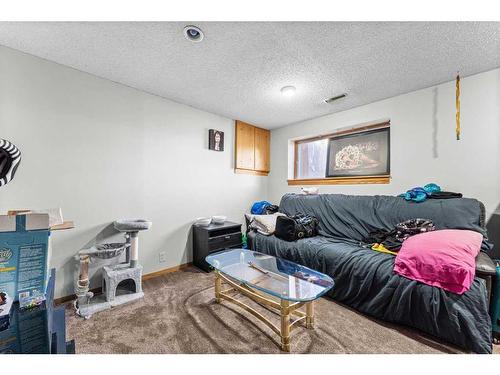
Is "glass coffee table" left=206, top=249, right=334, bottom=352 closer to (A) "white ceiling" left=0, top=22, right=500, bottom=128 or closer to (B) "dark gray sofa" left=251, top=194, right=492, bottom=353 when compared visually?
(B) "dark gray sofa" left=251, top=194, right=492, bottom=353

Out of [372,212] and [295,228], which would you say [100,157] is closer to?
[295,228]

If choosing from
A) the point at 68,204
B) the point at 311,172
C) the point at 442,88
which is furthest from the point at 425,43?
the point at 68,204

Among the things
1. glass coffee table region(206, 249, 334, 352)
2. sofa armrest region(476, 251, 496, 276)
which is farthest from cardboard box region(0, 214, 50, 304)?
sofa armrest region(476, 251, 496, 276)

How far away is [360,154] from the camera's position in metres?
3.02

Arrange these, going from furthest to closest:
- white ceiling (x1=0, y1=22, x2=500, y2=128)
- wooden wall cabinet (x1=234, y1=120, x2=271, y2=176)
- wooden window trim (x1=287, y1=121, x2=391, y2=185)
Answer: wooden wall cabinet (x1=234, y1=120, x2=271, y2=176) < wooden window trim (x1=287, y1=121, x2=391, y2=185) < white ceiling (x1=0, y1=22, x2=500, y2=128)

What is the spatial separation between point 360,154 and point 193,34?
259 centimetres

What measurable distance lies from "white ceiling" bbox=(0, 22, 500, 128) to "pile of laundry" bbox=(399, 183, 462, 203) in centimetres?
114

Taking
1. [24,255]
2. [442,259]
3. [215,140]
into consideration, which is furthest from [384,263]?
[215,140]

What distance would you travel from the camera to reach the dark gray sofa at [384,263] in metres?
1.36

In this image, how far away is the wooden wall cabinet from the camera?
356 centimetres

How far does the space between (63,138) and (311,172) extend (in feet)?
10.9

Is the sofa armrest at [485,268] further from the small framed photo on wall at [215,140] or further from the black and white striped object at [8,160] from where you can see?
the black and white striped object at [8,160]

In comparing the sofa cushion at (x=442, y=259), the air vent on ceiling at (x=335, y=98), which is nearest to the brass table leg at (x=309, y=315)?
the sofa cushion at (x=442, y=259)
